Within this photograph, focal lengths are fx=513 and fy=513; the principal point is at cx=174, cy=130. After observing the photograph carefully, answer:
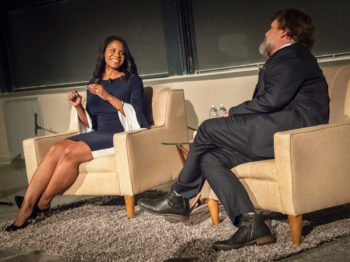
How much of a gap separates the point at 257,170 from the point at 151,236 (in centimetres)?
80

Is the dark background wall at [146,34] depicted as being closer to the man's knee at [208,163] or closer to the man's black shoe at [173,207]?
the man's knee at [208,163]

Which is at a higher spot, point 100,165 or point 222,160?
point 222,160

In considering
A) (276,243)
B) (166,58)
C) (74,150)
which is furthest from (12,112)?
(276,243)

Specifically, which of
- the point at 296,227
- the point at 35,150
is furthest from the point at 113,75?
the point at 296,227

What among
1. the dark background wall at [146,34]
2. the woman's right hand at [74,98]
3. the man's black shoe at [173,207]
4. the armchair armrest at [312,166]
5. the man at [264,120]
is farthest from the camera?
the dark background wall at [146,34]

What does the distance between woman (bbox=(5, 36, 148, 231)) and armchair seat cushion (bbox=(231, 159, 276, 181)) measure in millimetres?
1125

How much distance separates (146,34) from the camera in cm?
576

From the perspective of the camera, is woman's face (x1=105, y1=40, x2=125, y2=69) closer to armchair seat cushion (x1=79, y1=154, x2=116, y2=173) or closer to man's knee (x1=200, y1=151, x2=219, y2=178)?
armchair seat cushion (x1=79, y1=154, x2=116, y2=173)

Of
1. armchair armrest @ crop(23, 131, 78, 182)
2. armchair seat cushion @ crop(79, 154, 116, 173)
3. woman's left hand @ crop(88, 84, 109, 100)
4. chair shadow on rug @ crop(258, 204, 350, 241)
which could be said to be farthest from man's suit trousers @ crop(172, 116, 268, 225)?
armchair armrest @ crop(23, 131, 78, 182)

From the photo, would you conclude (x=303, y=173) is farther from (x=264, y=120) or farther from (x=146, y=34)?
(x=146, y=34)

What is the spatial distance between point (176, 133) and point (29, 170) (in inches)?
48.0

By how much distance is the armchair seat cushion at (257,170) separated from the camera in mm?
2838

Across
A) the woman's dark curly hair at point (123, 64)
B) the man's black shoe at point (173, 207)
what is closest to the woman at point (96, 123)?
the woman's dark curly hair at point (123, 64)

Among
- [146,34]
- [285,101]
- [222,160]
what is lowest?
[222,160]
